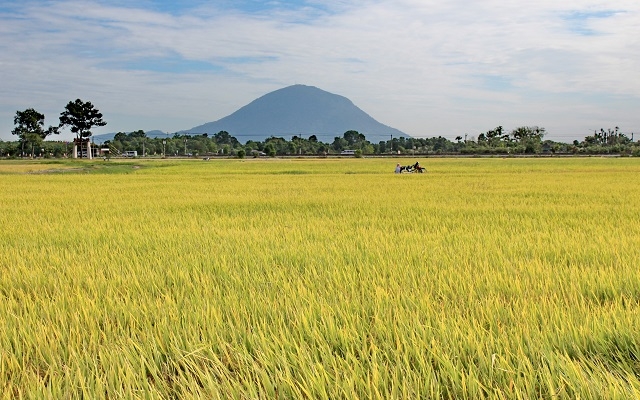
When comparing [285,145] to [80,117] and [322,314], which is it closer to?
[80,117]

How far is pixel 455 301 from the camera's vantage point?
2678mm

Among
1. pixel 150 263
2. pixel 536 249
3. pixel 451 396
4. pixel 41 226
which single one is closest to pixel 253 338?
pixel 451 396

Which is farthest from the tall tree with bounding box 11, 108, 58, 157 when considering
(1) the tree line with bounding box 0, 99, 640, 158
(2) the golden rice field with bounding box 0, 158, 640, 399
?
Answer: (2) the golden rice field with bounding box 0, 158, 640, 399

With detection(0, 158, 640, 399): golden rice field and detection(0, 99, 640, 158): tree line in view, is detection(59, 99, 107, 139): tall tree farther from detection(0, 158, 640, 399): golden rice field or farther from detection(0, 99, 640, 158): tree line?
detection(0, 158, 640, 399): golden rice field

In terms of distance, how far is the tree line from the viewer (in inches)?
2571

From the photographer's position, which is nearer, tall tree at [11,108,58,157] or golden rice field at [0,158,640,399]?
golden rice field at [0,158,640,399]

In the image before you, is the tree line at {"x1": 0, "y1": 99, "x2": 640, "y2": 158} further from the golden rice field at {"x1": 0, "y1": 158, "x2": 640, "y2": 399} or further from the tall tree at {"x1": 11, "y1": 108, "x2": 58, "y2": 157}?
the golden rice field at {"x1": 0, "y1": 158, "x2": 640, "y2": 399}

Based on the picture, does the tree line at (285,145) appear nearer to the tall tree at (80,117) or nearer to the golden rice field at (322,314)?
the tall tree at (80,117)

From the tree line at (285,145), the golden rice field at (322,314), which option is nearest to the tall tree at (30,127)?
the tree line at (285,145)

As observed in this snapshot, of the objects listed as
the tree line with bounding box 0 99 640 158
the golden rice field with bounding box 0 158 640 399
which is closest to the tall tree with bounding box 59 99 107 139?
the tree line with bounding box 0 99 640 158

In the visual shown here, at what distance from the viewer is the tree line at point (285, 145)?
65312mm

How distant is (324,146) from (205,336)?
110m

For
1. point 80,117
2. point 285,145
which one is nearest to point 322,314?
point 80,117

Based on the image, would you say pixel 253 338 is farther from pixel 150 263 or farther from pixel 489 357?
pixel 150 263
